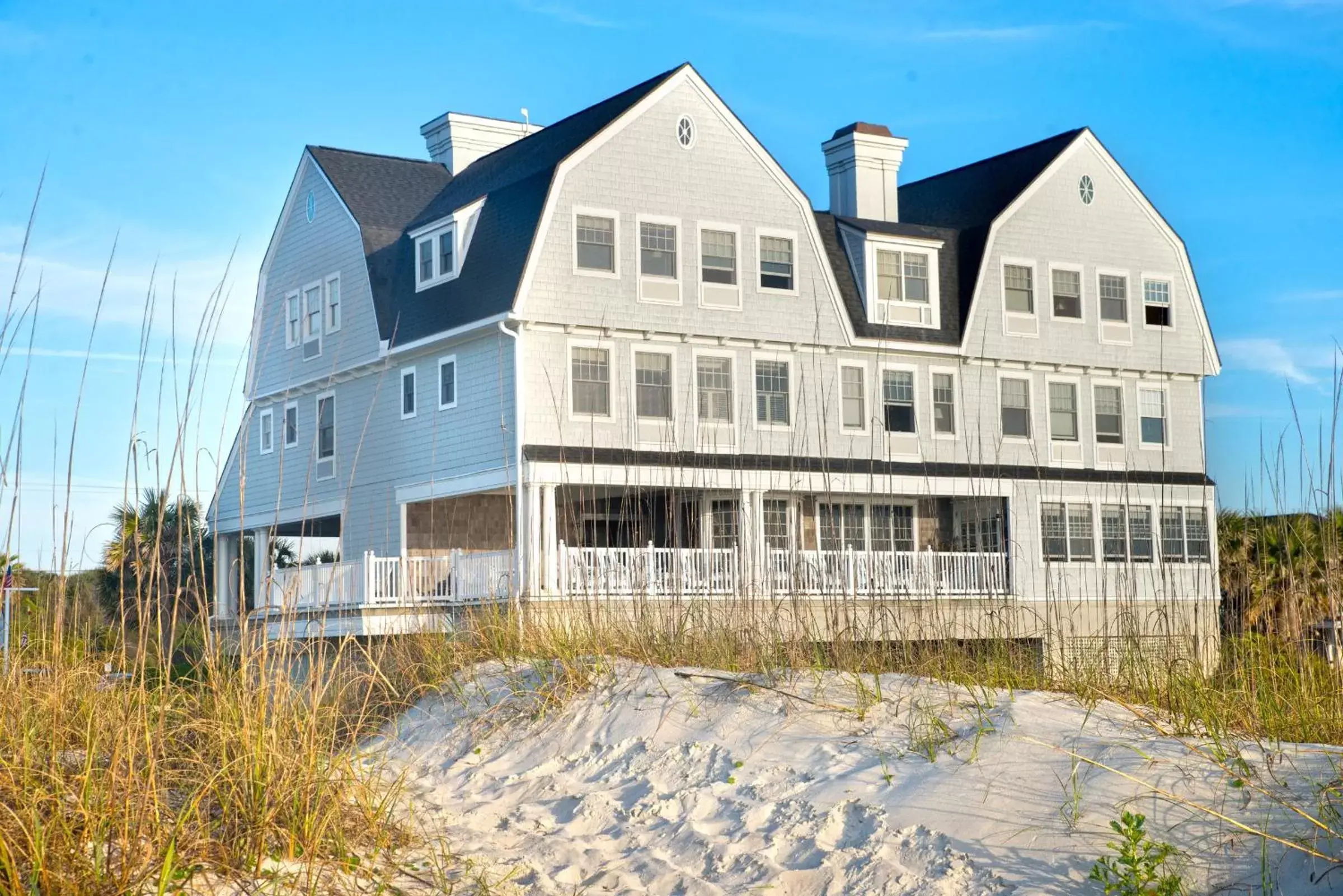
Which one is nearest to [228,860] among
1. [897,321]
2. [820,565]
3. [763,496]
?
[820,565]

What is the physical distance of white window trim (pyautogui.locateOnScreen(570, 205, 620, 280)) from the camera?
2400 centimetres

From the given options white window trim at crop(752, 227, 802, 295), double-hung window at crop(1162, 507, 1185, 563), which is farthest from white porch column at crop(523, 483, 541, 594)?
double-hung window at crop(1162, 507, 1185, 563)

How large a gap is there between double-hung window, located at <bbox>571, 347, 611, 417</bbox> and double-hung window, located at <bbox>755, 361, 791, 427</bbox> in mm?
2979

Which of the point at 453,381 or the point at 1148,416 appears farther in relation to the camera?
the point at 1148,416

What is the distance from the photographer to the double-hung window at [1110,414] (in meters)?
29.4

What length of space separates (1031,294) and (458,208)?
11.6 meters

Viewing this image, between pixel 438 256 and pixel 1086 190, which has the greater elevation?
pixel 1086 190

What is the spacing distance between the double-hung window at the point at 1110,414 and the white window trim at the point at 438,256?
13.3 metres

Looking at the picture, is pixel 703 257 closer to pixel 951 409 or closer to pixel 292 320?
pixel 951 409

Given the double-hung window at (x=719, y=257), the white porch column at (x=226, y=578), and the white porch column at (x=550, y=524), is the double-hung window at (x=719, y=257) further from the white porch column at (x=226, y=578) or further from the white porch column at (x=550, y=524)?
the white porch column at (x=226, y=578)

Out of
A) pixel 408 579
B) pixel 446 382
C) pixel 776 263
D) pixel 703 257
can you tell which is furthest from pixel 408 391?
pixel 776 263

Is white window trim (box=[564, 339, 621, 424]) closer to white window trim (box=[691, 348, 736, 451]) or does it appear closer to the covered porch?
the covered porch

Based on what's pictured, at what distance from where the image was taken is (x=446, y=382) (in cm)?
2534

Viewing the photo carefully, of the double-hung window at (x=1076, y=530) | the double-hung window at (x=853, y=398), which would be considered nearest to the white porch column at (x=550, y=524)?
the double-hung window at (x=853, y=398)
